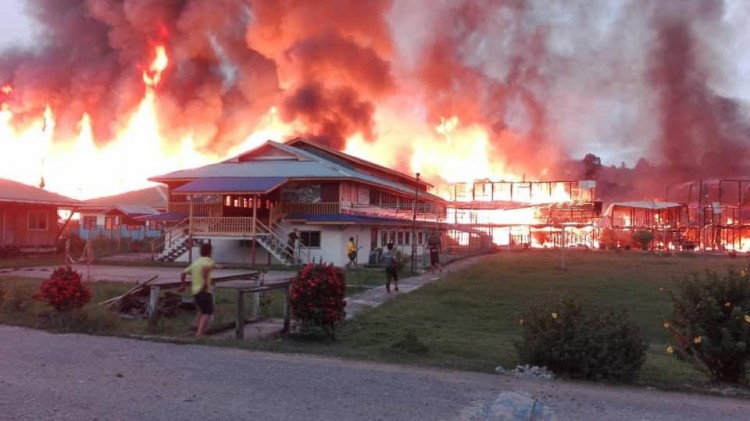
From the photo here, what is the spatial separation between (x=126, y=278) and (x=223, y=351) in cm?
1607

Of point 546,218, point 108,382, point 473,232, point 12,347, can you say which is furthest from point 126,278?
point 546,218

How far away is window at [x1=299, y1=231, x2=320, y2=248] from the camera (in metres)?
34.9

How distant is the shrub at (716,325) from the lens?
313 inches

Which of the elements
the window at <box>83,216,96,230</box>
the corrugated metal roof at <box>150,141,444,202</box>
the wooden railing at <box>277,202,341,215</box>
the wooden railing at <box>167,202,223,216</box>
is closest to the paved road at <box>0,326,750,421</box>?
the wooden railing at <box>277,202,341,215</box>

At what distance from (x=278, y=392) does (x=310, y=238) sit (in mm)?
28167

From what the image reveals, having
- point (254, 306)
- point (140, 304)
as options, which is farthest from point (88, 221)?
point (254, 306)

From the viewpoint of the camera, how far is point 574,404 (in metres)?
6.99

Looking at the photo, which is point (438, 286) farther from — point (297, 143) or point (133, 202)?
point (133, 202)

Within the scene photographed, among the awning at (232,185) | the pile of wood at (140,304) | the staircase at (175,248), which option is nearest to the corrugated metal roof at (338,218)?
the awning at (232,185)

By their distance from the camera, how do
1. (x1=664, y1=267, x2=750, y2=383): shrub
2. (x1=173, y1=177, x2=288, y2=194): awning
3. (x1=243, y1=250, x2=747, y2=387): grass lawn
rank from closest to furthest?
1. (x1=664, y1=267, x2=750, y2=383): shrub
2. (x1=243, y1=250, x2=747, y2=387): grass lawn
3. (x1=173, y1=177, x2=288, y2=194): awning

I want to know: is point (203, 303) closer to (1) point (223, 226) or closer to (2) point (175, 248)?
(1) point (223, 226)

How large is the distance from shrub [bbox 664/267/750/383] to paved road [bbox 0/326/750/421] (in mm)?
795

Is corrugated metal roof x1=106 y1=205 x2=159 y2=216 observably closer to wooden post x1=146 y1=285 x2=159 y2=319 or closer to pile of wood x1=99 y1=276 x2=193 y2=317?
pile of wood x1=99 y1=276 x2=193 y2=317

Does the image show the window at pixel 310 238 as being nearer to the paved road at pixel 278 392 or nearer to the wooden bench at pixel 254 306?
the wooden bench at pixel 254 306
